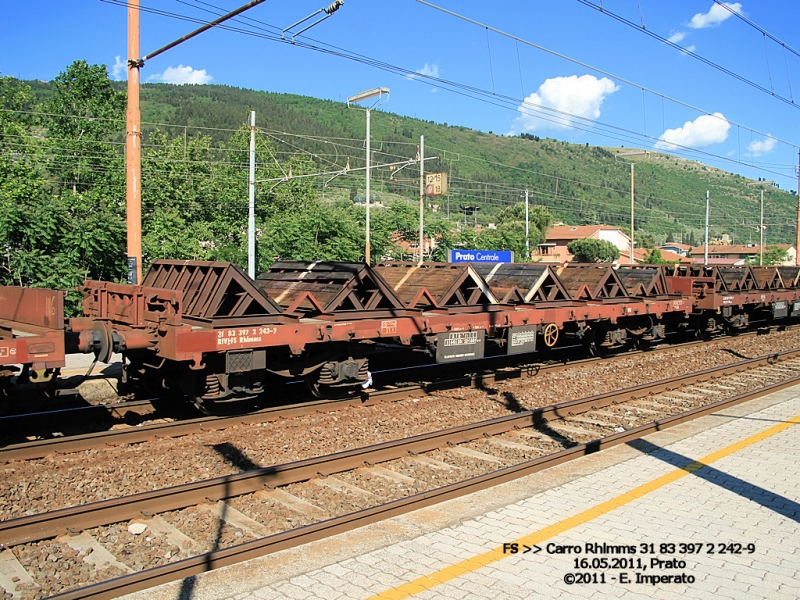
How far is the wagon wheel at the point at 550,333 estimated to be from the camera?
12586mm

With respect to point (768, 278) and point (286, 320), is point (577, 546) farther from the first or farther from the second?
point (768, 278)

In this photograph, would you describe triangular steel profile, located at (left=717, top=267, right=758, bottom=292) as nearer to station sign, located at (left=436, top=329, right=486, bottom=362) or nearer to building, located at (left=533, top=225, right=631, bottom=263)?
station sign, located at (left=436, top=329, right=486, bottom=362)

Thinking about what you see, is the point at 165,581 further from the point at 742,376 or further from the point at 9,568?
the point at 742,376

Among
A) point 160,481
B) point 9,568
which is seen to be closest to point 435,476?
point 160,481

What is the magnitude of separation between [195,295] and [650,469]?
19.7 ft

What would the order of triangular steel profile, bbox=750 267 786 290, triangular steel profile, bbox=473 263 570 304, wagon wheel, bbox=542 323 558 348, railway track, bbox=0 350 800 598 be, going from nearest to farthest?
1. railway track, bbox=0 350 800 598
2. triangular steel profile, bbox=473 263 570 304
3. wagon wheel, bbox=542 323 558 348
4. triangular steel profile, bbox=750 267 786 290

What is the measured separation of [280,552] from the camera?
505 cm

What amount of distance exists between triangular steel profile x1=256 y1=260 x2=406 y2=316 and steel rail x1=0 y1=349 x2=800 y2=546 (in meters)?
2.46

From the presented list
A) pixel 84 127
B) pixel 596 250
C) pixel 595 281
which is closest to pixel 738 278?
pixel 595 281

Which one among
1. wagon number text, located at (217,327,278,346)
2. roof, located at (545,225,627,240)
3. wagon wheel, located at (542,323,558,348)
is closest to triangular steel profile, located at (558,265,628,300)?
wagon wheel, located at (542,323,558,348)

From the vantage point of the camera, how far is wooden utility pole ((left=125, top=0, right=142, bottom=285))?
10781 millimetres

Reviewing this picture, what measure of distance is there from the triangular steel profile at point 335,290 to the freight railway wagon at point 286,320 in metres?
0.02

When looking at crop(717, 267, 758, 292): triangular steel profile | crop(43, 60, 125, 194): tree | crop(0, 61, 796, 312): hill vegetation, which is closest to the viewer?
crop(0, 61, 796, 312): hill vegetation

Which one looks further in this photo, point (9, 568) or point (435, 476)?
point (435, 476)
